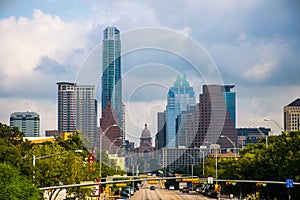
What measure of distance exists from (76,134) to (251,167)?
49576mm

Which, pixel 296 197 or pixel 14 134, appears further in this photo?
pixel 14 134

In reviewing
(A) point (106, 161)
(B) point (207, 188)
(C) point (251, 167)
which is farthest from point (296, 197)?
(A) point (106, 161)

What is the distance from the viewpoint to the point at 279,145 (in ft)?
318

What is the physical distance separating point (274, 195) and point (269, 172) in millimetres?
2972

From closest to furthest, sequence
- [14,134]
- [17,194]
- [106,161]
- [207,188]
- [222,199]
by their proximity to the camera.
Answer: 1. [17,194]
2. [222,199]
3. [14,134]
4. [207,188]
5. [106,161]

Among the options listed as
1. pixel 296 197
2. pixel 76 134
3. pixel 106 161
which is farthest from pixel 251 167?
pixel 106 161

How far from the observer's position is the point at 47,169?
279ft

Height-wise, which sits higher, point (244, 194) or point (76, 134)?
point (76, 134)

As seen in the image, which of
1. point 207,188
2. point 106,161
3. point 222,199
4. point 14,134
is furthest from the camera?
point 106,161

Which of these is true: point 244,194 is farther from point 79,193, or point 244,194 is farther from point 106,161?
point 106,161

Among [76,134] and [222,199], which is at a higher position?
[76,134]

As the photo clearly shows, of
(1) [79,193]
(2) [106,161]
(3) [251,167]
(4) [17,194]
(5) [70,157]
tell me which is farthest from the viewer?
(2) [106,161]

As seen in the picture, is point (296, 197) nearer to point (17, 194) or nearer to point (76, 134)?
point (17, 194)

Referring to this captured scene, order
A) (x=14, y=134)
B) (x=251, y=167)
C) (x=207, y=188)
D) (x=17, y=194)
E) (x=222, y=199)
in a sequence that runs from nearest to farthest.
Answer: (x=17, y=194) < (x=251, y=167) < (x=222, y=199) < (x=14, y=134) < (x=207, y=188)
